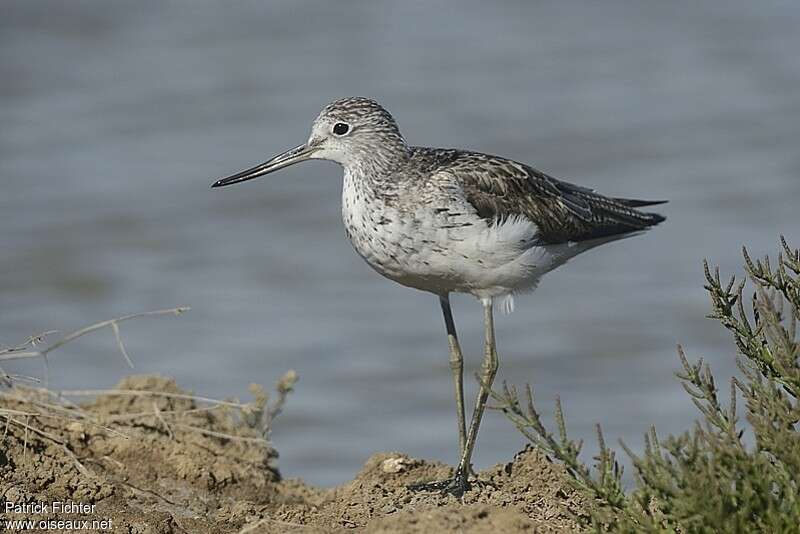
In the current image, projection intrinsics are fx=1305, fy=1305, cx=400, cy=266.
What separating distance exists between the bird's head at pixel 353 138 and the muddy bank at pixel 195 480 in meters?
1.42

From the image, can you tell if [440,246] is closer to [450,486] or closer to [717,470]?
[450,486]

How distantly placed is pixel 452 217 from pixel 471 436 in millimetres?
1112

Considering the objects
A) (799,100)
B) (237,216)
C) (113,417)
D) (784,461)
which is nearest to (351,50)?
(237,216)

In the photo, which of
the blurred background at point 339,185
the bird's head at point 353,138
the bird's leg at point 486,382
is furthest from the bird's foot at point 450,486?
the blurred background at point 339,185

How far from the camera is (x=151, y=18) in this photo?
57.4ft

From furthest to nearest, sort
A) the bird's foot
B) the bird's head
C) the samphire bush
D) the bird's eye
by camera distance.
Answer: the bird's eye < the bird's head < the bird's foot < the samphire bush

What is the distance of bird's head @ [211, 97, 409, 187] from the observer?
6816mm

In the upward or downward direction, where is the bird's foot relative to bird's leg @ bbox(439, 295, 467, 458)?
downward

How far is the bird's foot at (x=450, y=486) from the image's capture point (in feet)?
19.9

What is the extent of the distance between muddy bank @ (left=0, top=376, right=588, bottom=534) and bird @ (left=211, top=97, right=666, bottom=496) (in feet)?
1.01

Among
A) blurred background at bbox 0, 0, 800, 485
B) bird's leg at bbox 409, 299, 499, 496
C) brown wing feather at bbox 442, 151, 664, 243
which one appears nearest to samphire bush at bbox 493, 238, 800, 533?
bird's leg at bbox 409, 299, 499, 496

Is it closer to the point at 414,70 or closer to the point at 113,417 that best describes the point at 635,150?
the point at 414,70

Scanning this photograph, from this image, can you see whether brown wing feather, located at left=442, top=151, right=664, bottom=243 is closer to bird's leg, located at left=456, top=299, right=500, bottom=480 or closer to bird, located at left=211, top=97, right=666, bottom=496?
bird, located at left=211, top=97, right=666, bottom=496

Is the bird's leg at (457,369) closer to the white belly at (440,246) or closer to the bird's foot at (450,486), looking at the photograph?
the white belly at (440,246)
